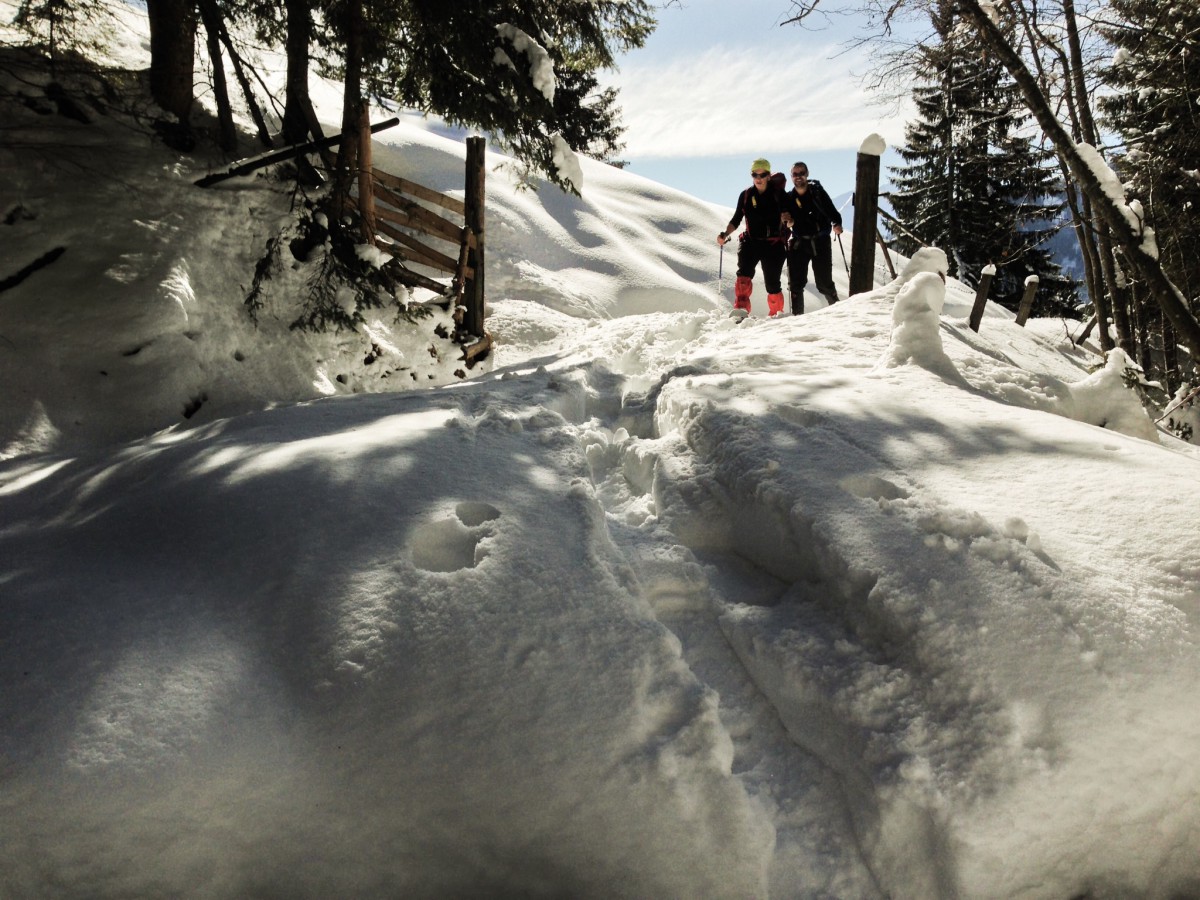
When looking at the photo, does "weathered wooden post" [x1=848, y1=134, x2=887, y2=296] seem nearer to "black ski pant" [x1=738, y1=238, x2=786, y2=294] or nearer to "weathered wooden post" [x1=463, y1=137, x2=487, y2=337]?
"black ski pant" [x1=738, y1=238, x2=786, y2=294]

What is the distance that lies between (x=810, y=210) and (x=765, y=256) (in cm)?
78

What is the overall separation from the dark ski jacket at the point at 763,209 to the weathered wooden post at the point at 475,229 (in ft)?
10.5

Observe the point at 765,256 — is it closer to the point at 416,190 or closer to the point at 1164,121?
the point at 416,190

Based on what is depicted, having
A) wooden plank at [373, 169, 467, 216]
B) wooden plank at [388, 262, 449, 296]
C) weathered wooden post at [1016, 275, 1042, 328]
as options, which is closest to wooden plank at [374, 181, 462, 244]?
wooden plank at [373, 169, 467, 216]

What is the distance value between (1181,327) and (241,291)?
793 cm

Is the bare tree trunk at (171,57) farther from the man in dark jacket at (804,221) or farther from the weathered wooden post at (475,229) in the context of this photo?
the man in dark jacket at (804,221)

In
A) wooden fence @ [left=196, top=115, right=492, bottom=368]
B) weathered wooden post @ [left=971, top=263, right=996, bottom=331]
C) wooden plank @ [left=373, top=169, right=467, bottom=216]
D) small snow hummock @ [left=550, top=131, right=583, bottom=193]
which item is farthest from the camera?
weathered wooden post @ [left=971, top=263, right=996, bottom=331]

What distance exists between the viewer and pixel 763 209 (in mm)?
8062

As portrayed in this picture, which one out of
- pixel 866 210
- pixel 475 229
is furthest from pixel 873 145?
pixel 475 229

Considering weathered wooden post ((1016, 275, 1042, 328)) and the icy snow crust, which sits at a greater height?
weathered wooden post ((1016, 275, 1042, 328))

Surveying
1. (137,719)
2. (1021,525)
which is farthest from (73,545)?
(1021,525)

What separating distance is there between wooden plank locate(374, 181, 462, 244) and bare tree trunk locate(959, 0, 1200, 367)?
571 cm

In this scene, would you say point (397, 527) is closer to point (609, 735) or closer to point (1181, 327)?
point (609, 735)

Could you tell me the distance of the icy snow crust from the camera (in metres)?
1.71
